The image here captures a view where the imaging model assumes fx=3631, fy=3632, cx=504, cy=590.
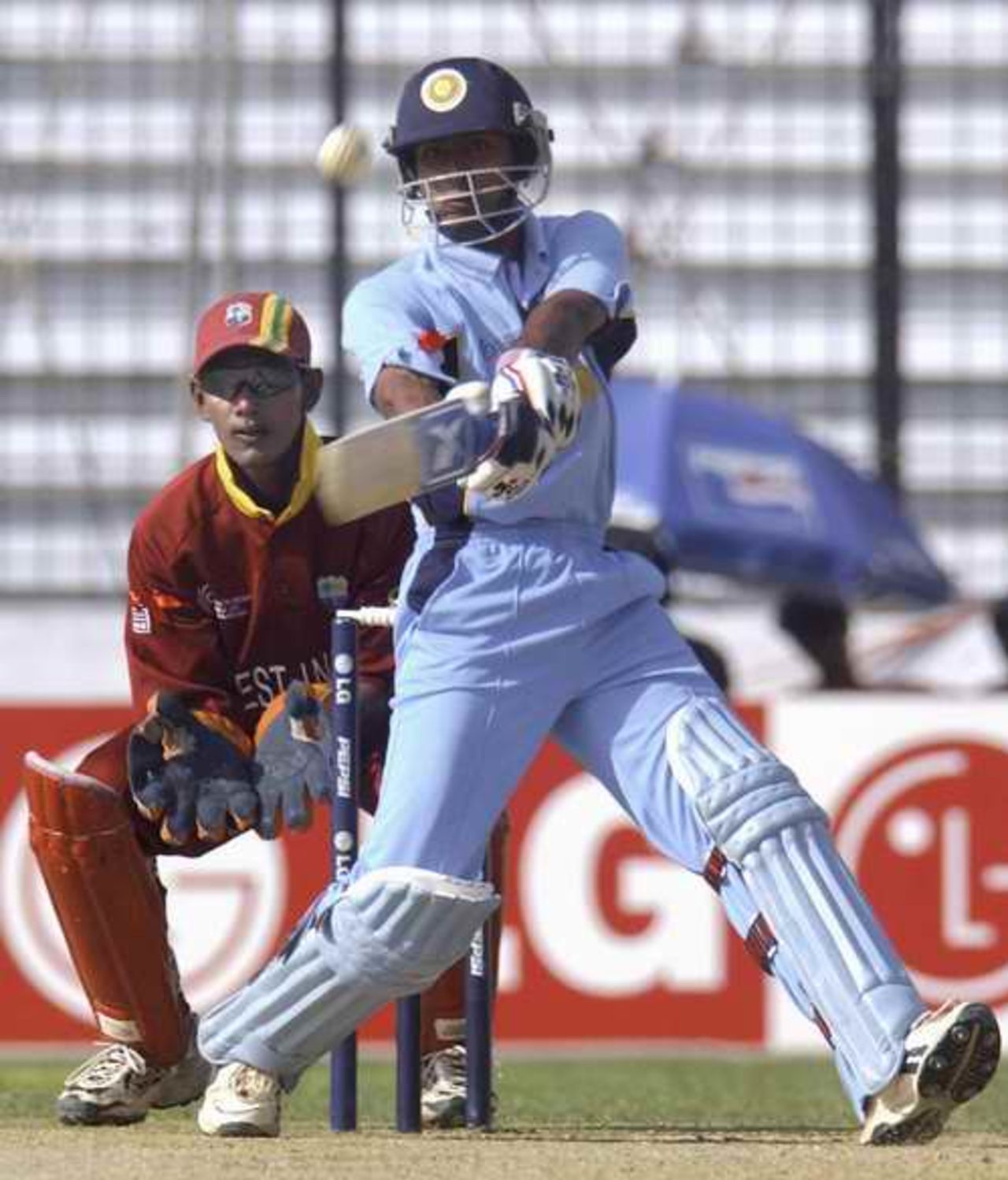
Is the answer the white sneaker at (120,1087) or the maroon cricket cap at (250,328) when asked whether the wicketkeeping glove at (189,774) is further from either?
the maroon cricket cap at (250,328)

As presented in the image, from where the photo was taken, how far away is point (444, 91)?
6941 mm

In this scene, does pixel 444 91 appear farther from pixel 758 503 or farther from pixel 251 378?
pixel 758 503

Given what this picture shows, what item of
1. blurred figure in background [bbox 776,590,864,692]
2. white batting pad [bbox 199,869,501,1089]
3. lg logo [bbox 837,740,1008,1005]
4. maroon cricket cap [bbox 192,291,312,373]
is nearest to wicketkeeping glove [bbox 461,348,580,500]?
white batting pad [bbox 199,869,501,1089]

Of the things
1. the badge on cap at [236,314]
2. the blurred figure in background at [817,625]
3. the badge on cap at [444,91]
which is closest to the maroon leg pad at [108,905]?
the badge on cap at [236,314]

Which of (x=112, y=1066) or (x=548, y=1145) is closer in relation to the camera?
(x=548, y=1145)

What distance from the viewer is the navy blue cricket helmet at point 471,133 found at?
6918mm

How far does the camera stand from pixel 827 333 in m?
16.9

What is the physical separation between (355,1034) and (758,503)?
29.6 feet

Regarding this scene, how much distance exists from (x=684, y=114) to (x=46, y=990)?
603 centimetres

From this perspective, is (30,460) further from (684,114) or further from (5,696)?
(684,114)

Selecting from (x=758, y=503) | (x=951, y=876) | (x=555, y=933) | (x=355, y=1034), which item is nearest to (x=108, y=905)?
(x=355, y=1034)

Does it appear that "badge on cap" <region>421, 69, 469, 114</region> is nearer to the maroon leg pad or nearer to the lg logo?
A: the maroon leg pad

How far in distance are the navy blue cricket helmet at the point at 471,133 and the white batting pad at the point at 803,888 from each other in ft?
3.39

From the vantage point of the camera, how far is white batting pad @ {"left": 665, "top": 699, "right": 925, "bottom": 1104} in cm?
659
